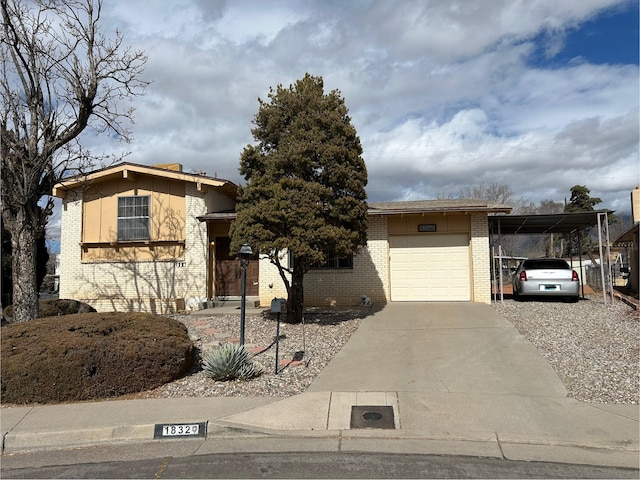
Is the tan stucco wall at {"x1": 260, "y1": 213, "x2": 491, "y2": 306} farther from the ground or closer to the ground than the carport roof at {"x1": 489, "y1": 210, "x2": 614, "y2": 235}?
closer to the ground

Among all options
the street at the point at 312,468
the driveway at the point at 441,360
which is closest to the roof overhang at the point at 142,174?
the driveway at the point at 441,360

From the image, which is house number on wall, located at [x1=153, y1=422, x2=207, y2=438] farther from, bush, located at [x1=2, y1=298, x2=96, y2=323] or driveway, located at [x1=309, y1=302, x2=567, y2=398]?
bush, located at [x1=2, y1=298, x2=96, y2=323]

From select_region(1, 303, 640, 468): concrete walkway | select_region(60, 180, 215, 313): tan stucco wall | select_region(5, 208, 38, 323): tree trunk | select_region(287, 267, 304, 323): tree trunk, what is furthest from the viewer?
select_region(60, 180, 215, 313): tan stucco wall

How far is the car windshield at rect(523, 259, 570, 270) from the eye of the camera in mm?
14984

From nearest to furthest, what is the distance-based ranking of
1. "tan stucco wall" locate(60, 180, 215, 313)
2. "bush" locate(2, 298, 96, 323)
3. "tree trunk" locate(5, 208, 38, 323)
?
1. "tree trunk" locate(5, 208, 38, 323)
2. "bush" locate(2, 298, 96, 323)
3. "tan stucco wall" locate(60, 180, 215, 313)

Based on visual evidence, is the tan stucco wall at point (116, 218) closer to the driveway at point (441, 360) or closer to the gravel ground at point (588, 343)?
the driveway at point (441, 360)

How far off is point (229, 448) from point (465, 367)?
14.4 ft

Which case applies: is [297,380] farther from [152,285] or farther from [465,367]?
[152,285]

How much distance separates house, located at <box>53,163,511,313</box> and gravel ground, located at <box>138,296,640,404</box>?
5.67ft

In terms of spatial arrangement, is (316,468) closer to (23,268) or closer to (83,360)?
(83,360)

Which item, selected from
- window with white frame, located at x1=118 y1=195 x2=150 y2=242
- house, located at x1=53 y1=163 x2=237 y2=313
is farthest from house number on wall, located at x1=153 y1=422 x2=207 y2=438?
window with white frame, located at x1=118 y1=195 x2=150 y2=242

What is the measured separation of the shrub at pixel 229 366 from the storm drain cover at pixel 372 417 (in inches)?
78.6

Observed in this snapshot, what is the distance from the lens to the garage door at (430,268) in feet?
48.7

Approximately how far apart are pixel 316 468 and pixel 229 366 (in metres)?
3.08
